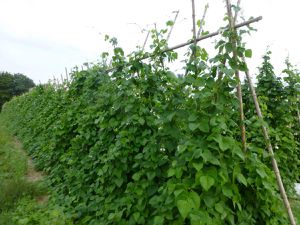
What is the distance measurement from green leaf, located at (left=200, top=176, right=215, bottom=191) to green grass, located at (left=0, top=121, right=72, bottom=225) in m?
1.67

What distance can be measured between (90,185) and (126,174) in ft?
2.75

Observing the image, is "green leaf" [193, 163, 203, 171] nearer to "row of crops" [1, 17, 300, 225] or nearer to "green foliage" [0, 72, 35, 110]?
"row of crops" [1, 17, 300, 225]

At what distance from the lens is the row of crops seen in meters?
2.42

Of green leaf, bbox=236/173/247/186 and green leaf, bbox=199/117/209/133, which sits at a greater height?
green leaf, bbox=199/117/209/133

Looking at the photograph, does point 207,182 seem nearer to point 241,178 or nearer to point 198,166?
point 198,166

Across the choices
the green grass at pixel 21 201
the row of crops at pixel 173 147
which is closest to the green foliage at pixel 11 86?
the green grass at pixel 21 201

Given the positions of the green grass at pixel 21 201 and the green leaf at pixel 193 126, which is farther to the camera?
the green grass at pixel 21 201

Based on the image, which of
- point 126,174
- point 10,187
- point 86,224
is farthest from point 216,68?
point 10,187

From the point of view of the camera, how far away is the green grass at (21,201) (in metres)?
3.38

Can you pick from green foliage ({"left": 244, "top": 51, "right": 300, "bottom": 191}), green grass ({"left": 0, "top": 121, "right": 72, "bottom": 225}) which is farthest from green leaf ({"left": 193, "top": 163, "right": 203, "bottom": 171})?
green foliage ({"left": 244, "top": 51, "right": 300, "bottom": 191})

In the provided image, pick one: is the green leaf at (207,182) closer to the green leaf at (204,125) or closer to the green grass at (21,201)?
the green leaf at (204,125)

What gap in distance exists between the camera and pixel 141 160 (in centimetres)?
328

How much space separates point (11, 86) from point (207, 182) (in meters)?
52.8

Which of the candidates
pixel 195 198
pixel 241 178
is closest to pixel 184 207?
pixel 195 198
